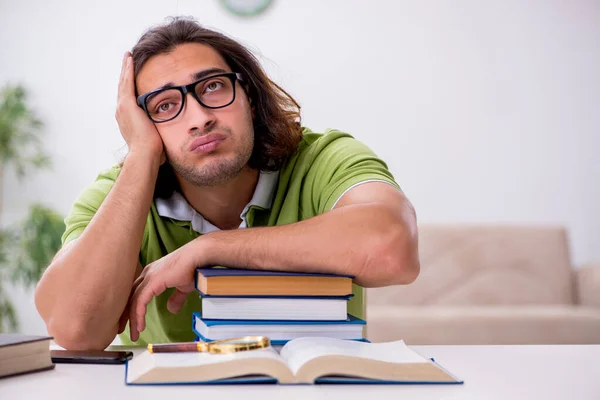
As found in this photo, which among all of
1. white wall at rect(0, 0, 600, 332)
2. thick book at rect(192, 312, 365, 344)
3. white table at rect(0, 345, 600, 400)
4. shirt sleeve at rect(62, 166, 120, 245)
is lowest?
white table at rect(0, 345, 600, 400)

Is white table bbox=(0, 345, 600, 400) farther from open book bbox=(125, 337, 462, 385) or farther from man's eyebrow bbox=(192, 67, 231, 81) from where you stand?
man's eyebrow bbox=(192, 67, 231, 81)

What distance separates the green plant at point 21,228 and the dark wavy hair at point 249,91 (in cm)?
238

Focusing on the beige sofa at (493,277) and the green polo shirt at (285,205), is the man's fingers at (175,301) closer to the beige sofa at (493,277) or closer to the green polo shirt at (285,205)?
the green polo shirt at (285,205)

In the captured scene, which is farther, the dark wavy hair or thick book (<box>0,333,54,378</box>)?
the dark wavy hair

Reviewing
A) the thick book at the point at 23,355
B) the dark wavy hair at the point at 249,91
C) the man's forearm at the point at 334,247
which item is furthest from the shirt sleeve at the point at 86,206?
the thick book at the point at 23,355

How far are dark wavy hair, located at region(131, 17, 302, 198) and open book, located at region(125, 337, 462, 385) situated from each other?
843 mm

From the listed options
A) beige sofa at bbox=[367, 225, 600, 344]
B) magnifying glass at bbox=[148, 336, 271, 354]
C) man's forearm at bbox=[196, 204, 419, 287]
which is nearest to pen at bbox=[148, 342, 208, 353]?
magnifying glass at bbox=[148, 336, 271, 354]

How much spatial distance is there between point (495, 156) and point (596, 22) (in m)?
1.13

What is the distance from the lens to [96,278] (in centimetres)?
123

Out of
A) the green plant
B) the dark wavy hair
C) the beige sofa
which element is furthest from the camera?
the green plant

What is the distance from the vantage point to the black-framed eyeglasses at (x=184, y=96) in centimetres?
144

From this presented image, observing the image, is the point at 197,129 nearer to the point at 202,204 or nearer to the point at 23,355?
the point at 202,204

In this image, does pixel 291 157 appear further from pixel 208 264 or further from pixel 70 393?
pixel 70 393

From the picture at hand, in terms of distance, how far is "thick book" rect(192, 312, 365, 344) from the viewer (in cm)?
91
